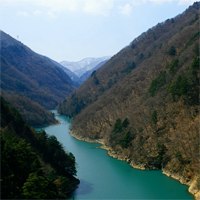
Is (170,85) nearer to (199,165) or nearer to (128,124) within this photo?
(128,124)

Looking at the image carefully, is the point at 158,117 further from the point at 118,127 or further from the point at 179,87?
the point at 118,127

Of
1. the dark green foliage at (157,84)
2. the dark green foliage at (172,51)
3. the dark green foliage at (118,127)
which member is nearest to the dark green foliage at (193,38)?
the dark green foliage at (172,51)

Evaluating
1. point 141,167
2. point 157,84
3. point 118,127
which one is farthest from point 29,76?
point 141,167

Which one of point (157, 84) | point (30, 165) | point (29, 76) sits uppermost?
point (157, 84)

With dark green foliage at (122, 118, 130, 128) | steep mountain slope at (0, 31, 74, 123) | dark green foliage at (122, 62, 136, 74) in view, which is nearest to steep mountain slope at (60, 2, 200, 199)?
dark green foliage at (122, 118, 130, 128)

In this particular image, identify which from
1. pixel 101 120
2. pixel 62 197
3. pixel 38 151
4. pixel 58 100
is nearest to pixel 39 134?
pixel 38 151

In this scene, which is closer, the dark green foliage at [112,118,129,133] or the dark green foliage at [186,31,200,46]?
the dark green foliage at [112,118,129,133]

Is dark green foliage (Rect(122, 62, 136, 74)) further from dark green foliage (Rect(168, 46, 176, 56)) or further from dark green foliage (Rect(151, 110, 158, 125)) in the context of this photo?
dark green foliage (Rect(151, 110, 158, 125))
